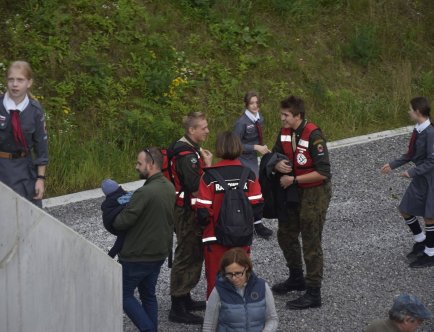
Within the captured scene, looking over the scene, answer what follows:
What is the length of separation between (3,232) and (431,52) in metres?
11.3

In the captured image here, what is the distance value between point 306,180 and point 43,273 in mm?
2842

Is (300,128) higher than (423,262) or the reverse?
higher

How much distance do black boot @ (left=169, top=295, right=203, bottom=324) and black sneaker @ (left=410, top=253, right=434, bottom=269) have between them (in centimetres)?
226

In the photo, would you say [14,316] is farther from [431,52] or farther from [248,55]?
[431,52]

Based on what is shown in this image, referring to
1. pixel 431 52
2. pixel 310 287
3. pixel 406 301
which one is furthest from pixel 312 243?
pixel 431 52

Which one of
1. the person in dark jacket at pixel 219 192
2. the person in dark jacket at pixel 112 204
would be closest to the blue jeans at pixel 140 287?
the person in dark jacket at pixel 112 204

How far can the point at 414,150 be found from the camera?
8664mm

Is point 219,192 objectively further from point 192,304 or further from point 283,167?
point 192,304

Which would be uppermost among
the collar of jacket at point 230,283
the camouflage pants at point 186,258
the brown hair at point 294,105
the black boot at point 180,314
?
the brown hair at point 294,105

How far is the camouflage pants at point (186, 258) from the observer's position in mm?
7488

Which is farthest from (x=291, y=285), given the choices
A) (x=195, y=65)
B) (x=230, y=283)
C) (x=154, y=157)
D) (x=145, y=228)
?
(x=195, y=65)

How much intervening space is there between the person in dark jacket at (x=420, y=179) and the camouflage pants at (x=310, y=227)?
4.07 feet

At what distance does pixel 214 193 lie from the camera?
6.88m

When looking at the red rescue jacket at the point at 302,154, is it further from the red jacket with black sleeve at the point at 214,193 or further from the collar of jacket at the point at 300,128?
the red jacket with black sleeve at the point at 214,193
